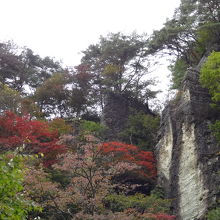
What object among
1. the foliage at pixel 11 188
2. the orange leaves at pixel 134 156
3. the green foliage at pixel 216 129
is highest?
the green foliage at pixel 216 129

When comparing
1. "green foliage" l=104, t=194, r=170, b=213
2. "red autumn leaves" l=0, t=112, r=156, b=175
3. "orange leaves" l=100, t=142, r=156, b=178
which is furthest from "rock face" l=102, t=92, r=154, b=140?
"green foliage" l=104, t=194, r=170, b=213

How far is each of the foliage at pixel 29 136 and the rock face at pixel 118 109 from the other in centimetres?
513

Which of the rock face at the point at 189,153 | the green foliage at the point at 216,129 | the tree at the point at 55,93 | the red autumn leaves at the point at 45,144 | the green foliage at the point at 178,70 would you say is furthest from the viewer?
the tree at the point at 55,93

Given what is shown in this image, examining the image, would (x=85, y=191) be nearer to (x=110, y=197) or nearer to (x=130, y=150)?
(x=110, y=197)

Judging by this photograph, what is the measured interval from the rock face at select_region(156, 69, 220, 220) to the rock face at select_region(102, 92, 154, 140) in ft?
16.3

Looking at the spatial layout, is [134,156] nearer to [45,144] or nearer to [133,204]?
[45,144]

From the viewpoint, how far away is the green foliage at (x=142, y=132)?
20.2 meters

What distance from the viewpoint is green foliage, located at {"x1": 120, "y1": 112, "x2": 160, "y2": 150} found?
20183mm

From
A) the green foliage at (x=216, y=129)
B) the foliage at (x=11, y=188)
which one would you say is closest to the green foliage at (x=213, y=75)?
the green foliage at (x=216, y=129)

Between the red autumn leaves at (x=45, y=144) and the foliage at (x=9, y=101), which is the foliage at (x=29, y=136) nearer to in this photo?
the red autumn leaves at (x=45, y=144)

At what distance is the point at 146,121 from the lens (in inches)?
812

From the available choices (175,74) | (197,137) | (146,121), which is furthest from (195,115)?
(175,74)

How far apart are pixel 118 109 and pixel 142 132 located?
11.6 ft

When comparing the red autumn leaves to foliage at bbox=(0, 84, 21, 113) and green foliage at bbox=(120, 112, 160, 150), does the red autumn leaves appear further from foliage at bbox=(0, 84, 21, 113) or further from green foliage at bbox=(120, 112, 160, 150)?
foliage at bbox=(0, 84, 21, 113)
